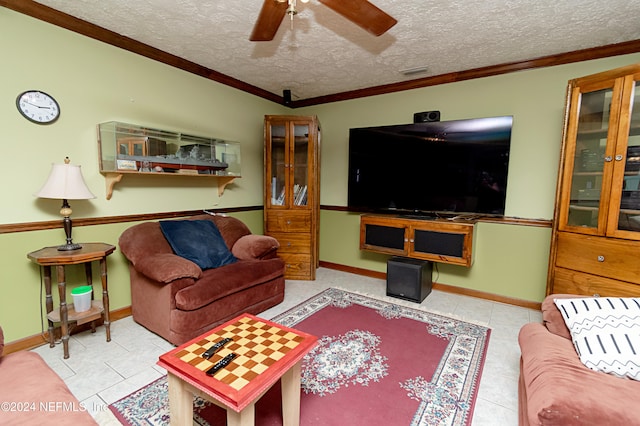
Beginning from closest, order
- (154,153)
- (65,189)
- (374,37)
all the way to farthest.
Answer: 1. (65,189)
2. (374,37)
3. (154,153)

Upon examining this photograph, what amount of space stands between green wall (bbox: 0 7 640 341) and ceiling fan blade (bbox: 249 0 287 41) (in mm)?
1448

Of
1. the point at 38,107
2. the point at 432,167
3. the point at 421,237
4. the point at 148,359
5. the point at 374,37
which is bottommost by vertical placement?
the point at 148,359

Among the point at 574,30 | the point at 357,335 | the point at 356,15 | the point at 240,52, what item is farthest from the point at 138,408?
the point at 574,30

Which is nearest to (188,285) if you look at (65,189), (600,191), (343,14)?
(65,189)

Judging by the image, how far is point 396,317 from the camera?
8.77ft

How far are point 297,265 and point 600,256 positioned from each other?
9.26ft

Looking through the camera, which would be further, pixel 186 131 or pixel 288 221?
pixel 288 221

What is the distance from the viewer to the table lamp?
1966 mm

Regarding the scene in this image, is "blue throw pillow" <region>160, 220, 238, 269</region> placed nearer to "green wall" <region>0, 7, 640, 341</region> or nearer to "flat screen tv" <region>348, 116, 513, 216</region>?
"green wall" <region>0, 7, 640, 341</region>

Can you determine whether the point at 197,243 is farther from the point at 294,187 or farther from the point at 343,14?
the point at 343,14

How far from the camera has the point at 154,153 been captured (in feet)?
8.52

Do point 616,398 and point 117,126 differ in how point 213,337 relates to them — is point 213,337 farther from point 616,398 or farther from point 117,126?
point 117,126

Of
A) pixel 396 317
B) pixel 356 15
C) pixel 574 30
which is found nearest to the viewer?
pixel 356 15

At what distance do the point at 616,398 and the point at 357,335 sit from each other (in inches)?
60.3
